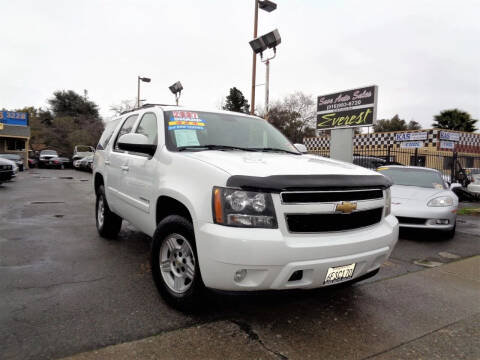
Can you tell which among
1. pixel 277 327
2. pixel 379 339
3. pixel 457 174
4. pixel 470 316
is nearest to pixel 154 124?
pixel 277 327

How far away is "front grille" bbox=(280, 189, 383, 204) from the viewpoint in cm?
231

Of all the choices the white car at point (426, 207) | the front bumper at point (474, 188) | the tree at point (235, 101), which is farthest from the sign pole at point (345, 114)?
the tree at point (235, 101)

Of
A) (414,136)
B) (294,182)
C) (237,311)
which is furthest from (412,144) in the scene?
(294,182)

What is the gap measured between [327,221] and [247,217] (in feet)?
1.93

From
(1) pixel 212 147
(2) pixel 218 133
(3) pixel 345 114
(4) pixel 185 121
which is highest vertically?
(3) pixel 345 114

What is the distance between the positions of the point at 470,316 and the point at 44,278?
12.9ft

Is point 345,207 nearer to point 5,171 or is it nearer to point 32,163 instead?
point 5,171

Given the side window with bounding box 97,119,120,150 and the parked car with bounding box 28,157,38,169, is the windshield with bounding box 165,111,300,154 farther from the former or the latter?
the parked car with bounding box 28,157,38,169

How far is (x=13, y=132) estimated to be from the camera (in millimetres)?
29391

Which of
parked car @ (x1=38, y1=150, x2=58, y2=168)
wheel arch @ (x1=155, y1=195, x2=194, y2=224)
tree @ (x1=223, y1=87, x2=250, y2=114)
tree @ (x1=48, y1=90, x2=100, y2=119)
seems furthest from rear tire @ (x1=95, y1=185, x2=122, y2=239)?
tree @ (x1=48, y1=90, x2=100, y2=119)

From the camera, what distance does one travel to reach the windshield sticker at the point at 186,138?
3.21 m

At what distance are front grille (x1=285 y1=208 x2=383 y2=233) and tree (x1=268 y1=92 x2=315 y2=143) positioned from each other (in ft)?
122

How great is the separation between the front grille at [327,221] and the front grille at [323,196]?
0.33 feet

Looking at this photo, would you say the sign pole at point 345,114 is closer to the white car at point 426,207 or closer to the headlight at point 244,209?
the white car at point 426,207
